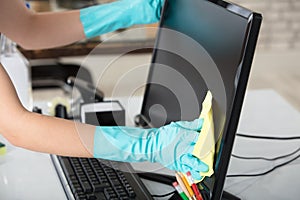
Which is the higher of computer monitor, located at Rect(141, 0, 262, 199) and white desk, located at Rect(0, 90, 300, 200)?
computer monitor, located at Rect(141, 0, 262, 199)

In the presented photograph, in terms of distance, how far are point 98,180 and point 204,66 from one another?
15.5 inches

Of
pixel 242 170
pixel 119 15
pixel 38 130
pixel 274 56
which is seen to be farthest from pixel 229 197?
pixel 274 56

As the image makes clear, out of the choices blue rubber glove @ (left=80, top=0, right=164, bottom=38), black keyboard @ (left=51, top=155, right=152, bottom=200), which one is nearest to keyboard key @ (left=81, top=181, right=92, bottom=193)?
black keyboard @ (left=51, top=155, right=152, bottom=200)

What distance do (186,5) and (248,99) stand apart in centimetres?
72

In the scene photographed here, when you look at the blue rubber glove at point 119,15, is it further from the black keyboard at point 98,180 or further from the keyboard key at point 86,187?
the keyboard key at point 86,187

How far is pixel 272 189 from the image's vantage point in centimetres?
137

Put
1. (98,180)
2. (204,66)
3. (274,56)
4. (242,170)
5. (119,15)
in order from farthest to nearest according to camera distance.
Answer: (274,56) < (119,15) < (242,170) < (98,180) < (204,66)

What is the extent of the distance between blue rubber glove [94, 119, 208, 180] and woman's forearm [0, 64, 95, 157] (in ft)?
0.10

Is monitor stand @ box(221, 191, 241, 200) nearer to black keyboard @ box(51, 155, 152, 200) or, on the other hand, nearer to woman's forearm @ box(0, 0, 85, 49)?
black keyboard @ box(51, 155, 152, 200)

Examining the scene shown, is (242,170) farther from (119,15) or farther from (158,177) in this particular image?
(119,15)

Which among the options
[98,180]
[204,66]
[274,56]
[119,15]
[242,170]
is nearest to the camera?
[204,66]

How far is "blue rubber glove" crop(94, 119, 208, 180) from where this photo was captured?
3.61ft

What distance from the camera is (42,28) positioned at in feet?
5.58

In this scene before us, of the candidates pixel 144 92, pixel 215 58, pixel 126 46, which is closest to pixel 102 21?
pixel 144 92
